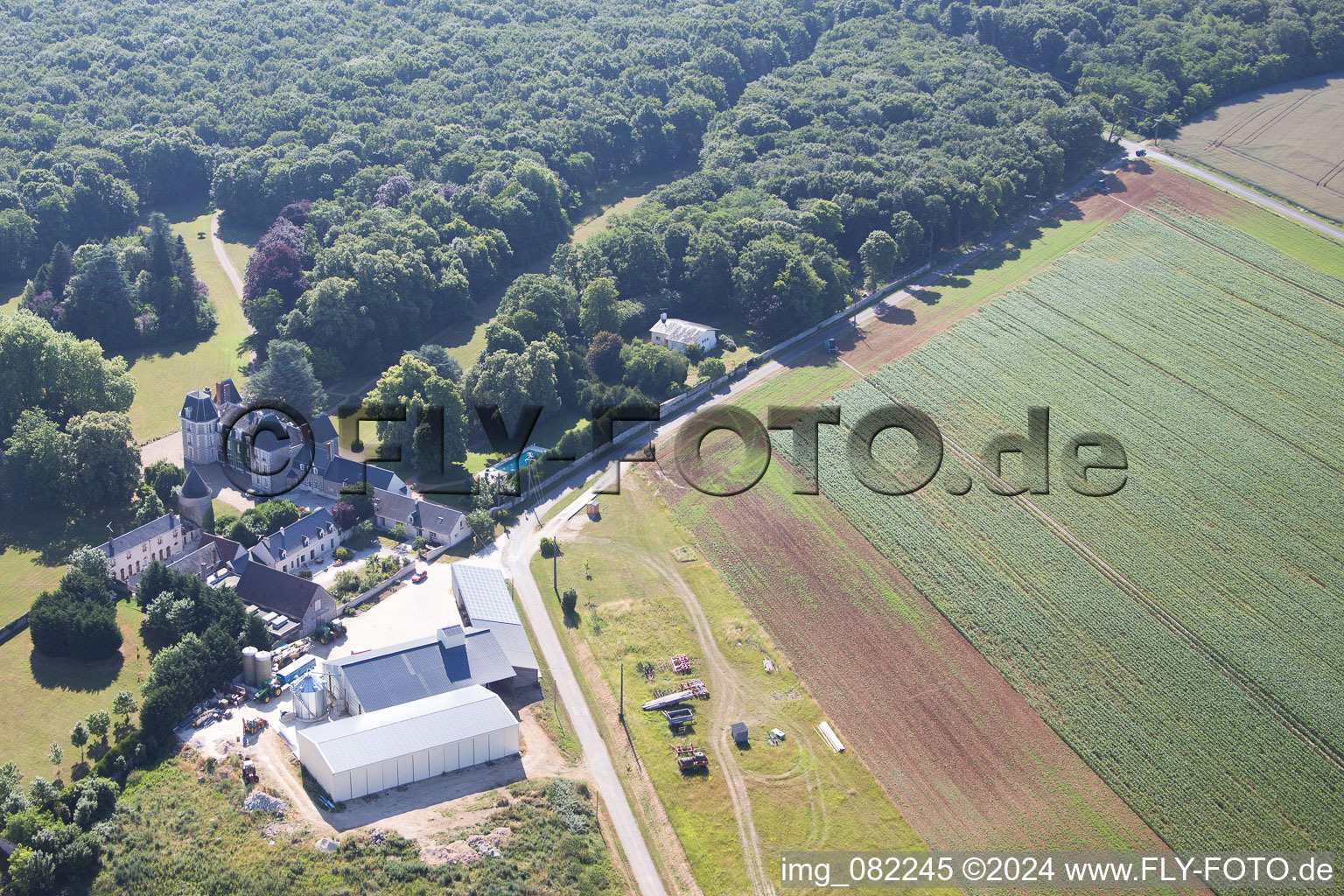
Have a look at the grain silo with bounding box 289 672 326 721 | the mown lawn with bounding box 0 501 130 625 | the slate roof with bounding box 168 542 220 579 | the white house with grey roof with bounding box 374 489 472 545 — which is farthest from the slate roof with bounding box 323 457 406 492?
the grain silo with bounding box 289 672 326 721

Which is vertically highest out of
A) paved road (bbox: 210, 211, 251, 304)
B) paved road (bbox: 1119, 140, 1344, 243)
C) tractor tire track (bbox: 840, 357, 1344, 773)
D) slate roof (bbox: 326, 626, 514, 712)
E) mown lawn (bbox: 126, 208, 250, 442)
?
paved road (bbox: 210, 211, 251, 304)

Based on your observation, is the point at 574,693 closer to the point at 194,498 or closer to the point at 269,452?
the point at 194,498

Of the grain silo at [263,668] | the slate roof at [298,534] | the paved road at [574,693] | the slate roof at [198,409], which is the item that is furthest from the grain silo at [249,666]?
the slate roof at [198,409]

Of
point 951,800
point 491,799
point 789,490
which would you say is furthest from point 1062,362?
point 491,799

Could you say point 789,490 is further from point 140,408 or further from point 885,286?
point 140,408

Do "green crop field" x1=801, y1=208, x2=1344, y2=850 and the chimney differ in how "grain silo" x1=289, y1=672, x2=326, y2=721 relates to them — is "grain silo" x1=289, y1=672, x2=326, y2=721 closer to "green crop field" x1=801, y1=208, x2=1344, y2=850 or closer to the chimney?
the chimney

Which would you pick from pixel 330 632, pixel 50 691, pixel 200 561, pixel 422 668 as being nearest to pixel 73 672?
pixel 50 691
